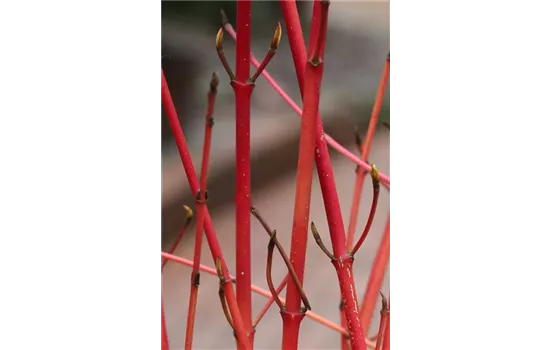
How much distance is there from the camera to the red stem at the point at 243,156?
0.42m

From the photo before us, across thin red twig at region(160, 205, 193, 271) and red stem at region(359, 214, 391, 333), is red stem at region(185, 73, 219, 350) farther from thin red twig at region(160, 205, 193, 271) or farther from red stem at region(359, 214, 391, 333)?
red stem at region(359, 214, 391, 333)

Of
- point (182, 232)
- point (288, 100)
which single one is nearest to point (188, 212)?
point (182, 232)

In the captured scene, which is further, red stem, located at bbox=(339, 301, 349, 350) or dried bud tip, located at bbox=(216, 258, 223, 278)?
red stem, located at bbox=(339, 301, 349, 350)

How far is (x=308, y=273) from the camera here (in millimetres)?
523

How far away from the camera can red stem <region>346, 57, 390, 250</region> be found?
547mm

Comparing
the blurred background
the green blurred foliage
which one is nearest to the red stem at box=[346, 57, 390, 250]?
the blurred background

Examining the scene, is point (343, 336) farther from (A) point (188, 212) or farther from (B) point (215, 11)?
(B) point (215, 11)

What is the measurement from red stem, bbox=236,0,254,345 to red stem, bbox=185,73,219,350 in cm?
4

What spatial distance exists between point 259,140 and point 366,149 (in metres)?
0.10

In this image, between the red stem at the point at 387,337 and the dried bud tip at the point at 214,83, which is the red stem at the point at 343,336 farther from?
the dried bud tip at the point at 214,83
